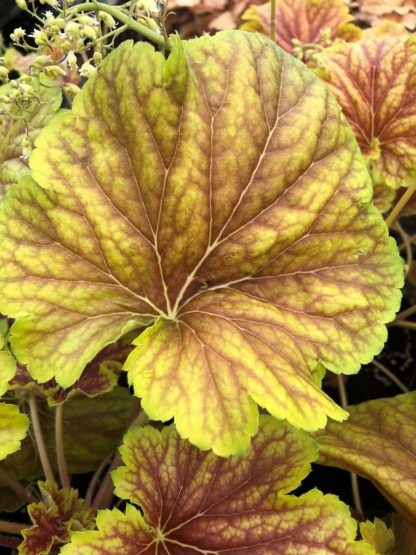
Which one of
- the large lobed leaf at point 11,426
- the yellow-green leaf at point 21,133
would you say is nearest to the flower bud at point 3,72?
the yellow-green leaf at point 21,133

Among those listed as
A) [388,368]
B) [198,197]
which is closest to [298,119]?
[198,197]

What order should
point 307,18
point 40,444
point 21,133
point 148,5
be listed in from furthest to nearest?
1. point 307,18
2. point 21,133
3. point 40,444
4. point 148,5

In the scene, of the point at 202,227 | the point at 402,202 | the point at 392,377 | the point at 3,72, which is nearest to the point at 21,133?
the point at 3,72

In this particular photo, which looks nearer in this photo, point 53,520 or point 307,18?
point 53,520

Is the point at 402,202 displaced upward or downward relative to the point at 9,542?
upward

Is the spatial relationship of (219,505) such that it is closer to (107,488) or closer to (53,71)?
(107,488)

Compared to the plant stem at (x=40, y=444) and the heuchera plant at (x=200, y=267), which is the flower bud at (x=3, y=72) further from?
the plant stem at (x=40, y=444)

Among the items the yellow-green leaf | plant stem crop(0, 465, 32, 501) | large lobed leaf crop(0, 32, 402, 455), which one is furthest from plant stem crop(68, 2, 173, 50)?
plant stem crop(0, 465, 32, 501)
